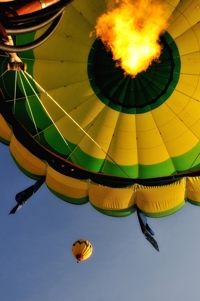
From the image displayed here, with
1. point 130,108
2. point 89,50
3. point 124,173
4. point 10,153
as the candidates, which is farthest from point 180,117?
point 10,153

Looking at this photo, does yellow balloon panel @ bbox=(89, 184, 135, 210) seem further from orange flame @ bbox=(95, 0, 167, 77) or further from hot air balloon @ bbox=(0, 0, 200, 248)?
orange flame @ bbox=(95, 0, 167, 77)

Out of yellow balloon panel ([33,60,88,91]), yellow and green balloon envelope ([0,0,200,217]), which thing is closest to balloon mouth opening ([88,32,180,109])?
yellow and green balloon envelope ([0,0,200,217])

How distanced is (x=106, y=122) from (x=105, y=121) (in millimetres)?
25

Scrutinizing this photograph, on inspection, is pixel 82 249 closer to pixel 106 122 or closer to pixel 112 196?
pixel 112 196

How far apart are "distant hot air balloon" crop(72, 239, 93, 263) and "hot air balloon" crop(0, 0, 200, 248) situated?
1.37m

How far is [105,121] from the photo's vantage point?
6.79m

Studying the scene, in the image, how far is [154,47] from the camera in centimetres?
646

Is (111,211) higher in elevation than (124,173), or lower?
lower

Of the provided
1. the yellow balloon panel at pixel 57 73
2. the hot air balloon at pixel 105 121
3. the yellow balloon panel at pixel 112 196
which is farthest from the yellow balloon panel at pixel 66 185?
the yellow balloon panel at pixel 57 73

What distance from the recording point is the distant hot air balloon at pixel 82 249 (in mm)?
7602

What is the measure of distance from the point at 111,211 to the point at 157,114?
189cm

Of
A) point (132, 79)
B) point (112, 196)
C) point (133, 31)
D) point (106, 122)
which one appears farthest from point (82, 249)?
point (133, 31)

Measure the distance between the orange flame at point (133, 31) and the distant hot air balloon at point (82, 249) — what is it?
11.7 ft

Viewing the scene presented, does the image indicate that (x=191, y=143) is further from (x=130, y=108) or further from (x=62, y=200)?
(x=62, y=200)
